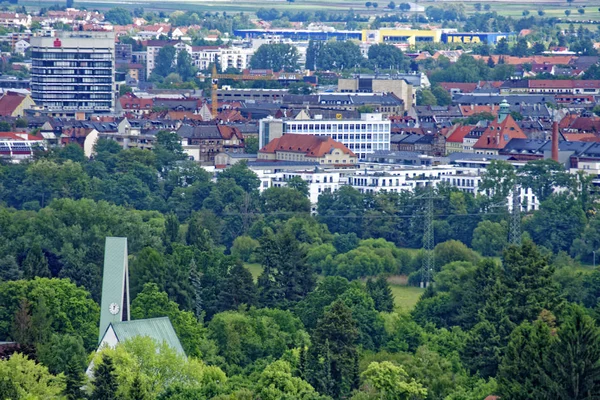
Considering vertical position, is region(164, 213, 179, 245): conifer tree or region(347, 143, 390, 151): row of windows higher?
region(164, 213, 179, 245): conifer tree

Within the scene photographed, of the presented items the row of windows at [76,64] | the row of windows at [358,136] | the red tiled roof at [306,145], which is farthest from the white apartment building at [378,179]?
the row of windows at [76,64]

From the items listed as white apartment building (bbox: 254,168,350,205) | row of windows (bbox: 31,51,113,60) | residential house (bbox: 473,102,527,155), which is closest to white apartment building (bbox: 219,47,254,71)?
row of windows (bbox: 31,51,113,60)

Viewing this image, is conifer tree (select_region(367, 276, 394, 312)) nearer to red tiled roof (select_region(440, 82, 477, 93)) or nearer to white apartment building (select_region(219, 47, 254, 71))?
red tiled roof (select_region(440, 82, 477, 93))

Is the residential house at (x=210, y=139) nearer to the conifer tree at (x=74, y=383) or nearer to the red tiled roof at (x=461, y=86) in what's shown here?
the red tiled roof at (x=461, y=86)

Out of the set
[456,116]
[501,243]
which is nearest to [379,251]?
[501,243]

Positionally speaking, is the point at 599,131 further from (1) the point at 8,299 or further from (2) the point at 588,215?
(1) the point at 8,299
